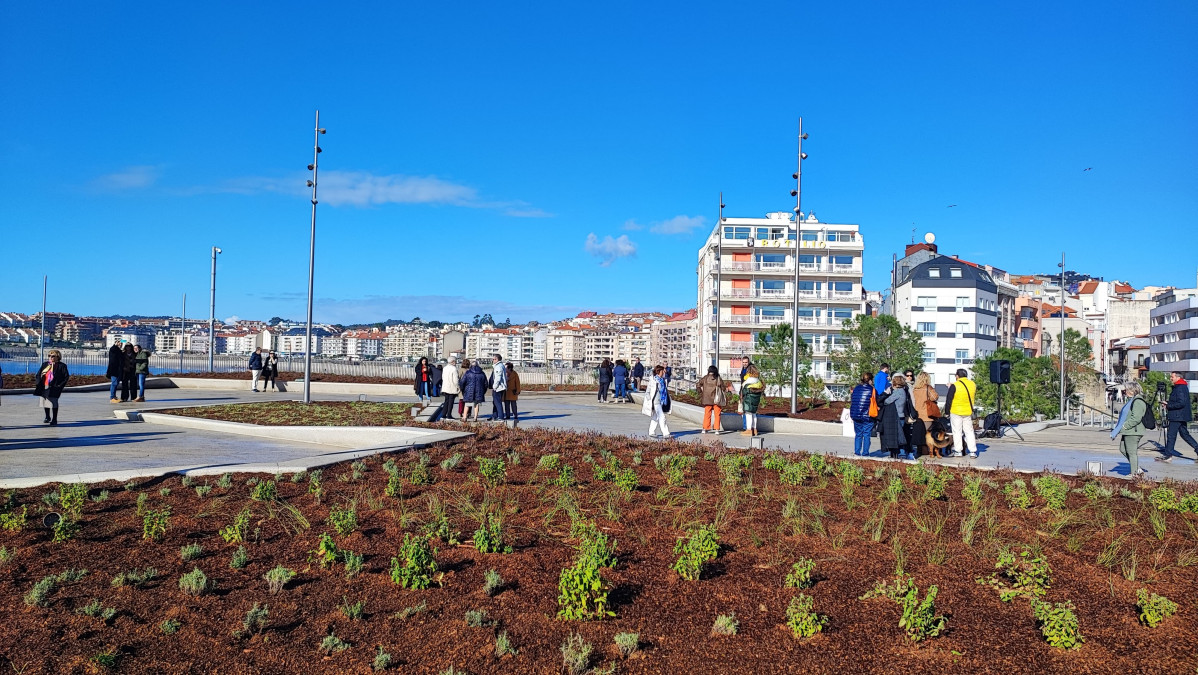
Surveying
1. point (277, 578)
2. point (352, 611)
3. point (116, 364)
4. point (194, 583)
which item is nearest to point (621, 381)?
point (116, 364)

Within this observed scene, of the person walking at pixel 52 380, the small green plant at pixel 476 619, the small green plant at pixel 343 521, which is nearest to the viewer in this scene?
the small green plant at pixel 476 619

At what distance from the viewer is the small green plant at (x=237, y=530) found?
674 cm

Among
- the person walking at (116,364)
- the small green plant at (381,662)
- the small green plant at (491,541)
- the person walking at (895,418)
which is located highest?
the person walking at (116,364)

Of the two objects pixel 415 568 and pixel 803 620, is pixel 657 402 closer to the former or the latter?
pixel 415 568

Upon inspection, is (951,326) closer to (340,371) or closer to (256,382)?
(340,371)

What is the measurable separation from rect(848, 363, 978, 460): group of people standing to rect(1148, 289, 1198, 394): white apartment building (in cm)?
8344

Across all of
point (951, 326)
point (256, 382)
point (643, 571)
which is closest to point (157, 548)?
point (643, 571)

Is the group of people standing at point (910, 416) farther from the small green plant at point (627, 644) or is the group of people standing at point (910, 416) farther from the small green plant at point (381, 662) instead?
the small green plant at point (381, 662)

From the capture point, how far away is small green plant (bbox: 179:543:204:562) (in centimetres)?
632

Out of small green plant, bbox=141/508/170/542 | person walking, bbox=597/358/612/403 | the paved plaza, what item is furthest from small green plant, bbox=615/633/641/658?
person walking, bbox=597/358/612/403

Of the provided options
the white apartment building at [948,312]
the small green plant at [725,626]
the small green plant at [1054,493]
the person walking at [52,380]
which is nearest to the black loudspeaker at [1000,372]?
the small green plant at [1054,493]

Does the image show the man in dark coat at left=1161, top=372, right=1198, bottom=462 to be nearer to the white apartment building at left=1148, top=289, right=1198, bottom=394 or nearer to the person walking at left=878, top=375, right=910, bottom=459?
the person walking at left=878, top=375, right=910, bottom=459

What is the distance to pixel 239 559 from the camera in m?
6.21

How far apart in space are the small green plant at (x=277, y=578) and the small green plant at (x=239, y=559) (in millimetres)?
401
